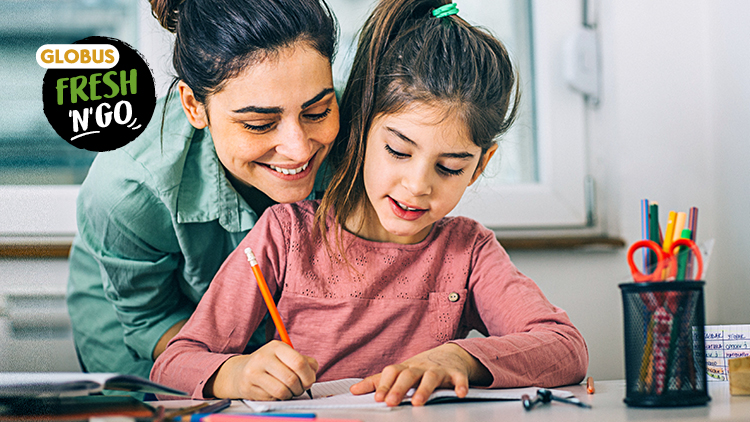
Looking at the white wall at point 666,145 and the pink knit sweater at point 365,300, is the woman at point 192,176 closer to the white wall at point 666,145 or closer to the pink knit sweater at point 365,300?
the pink knit sweater at point 365,300

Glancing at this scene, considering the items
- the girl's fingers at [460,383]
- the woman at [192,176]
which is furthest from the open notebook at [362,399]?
the woman at [192,176]

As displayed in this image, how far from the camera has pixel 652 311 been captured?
1.57 feet

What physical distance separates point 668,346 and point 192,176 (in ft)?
1.86

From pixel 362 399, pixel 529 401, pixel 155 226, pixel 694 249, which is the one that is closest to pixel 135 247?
pixel 155 226

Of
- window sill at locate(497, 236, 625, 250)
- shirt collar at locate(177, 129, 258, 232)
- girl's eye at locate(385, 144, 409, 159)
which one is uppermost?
girl's eye at locate(385, 144, 409, 159)

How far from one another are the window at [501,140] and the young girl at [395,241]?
0.07 m

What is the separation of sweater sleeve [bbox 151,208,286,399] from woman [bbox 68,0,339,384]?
0.14ft

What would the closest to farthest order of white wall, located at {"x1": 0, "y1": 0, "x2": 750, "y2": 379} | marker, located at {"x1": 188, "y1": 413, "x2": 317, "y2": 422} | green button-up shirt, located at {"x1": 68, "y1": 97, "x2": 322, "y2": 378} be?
marker, located at {"x1": 188, "y1": 413, "x2": 317, "y2": 422}, green button-up shirt, located at {"x1": 68, "y1": 97, "x2": 322, "y2": 378}, white wall, located at {"x1": 0, "y1": 0, "x2": 750, "y2": 379}

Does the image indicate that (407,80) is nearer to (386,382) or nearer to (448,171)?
(448,171)

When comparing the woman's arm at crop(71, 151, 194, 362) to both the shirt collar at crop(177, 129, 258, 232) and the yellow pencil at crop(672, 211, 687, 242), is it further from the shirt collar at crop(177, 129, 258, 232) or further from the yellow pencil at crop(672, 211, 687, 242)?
the yellow pencil at crop(672, 211, 687, 242)

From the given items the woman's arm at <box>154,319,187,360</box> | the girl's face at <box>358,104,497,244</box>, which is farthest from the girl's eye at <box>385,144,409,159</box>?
the woman's arm at <box>154,319,187,360</box>

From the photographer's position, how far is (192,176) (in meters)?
0.78

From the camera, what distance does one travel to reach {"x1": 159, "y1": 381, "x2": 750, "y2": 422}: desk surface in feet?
1.43

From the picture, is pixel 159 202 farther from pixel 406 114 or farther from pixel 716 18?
pixel 716 18
